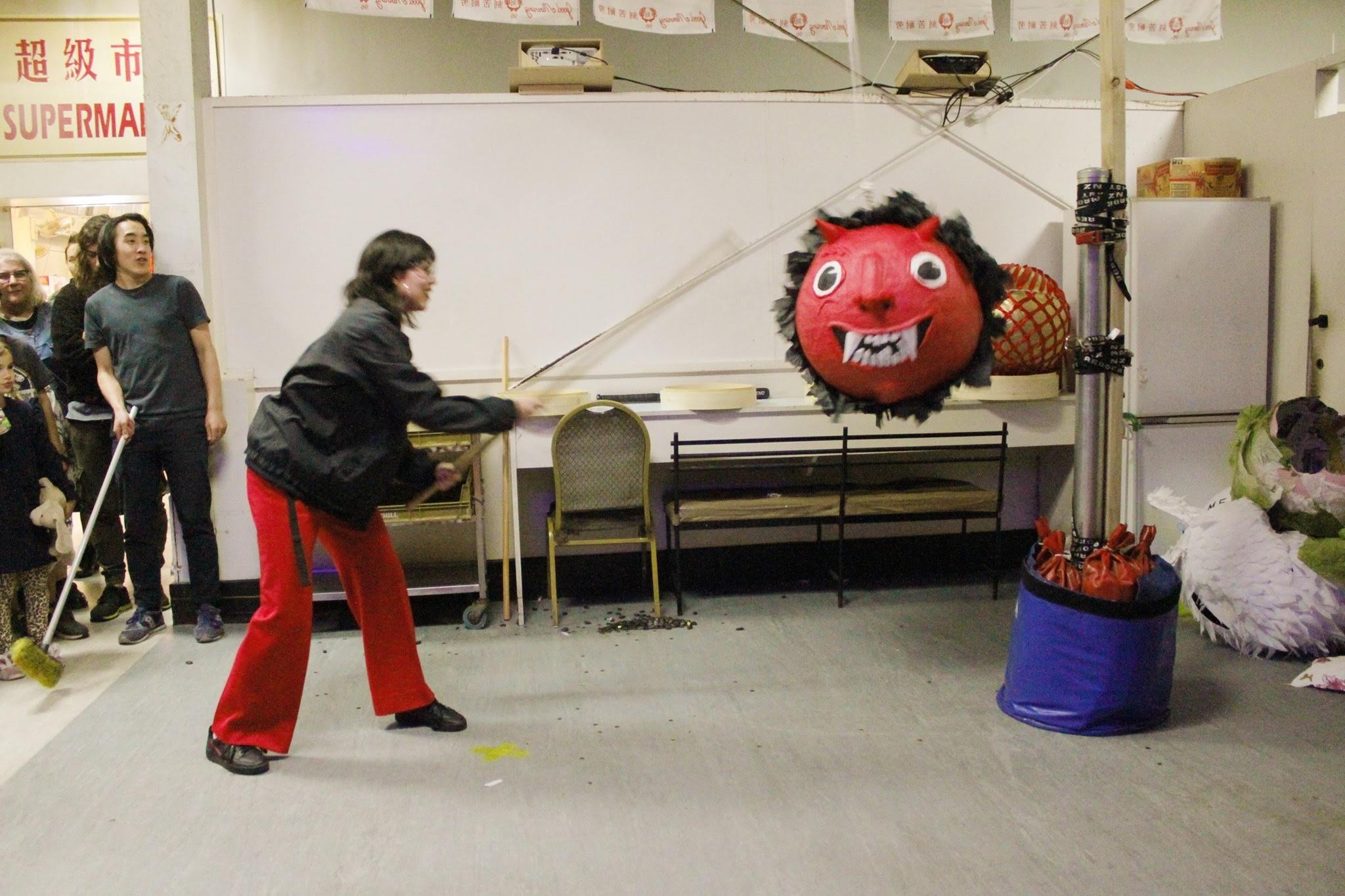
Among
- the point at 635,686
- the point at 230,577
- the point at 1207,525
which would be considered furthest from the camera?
the point at 230,577

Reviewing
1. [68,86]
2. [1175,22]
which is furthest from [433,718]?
[68,86]

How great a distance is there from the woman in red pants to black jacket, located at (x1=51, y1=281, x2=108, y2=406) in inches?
62.5

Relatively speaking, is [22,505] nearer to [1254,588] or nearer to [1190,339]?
[1254,588]

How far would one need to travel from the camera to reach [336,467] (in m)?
2.33

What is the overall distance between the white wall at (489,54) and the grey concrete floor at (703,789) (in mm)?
2848

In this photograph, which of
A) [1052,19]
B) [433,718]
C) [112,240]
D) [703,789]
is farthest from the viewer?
[1052,19]

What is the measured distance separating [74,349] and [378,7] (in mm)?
1662

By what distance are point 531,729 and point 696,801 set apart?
62 centimetres

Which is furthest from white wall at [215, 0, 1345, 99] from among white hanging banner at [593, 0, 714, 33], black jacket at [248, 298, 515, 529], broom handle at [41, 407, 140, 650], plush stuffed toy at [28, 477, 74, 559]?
black jacket at [248, 298, 515, 529]

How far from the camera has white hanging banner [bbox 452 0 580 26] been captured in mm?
3645

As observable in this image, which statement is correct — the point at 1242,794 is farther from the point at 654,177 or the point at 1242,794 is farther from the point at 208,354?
the point at 208,354

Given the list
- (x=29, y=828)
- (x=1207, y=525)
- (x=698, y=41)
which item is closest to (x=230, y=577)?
(x=29, y=828)

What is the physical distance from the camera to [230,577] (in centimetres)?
379

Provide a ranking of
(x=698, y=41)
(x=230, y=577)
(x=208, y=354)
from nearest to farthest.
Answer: (x=208, y=354)
(x=230, y=577)
(x=698, y=41)
